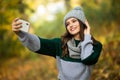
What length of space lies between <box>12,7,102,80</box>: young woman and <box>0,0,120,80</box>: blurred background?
104 inches

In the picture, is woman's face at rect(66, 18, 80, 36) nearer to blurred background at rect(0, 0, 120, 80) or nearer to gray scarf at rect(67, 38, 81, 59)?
gray scarf at rect(67, 38, 81, 59)

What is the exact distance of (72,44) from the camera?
2574 mm

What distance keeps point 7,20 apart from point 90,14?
1.36 meters

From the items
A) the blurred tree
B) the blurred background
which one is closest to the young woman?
the blurred background

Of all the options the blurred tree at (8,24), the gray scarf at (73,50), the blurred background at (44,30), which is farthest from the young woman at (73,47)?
the blurred tree at (8,24)

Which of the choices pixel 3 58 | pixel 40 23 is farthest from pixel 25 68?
pixel 40 23

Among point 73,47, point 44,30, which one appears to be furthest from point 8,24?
point 73,47

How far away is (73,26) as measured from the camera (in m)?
2.60

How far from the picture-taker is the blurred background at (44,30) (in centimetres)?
536

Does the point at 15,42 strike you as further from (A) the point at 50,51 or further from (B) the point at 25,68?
(A) the point at 50,51

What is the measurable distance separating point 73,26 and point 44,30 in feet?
9.54

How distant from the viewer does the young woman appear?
2500 millimetres

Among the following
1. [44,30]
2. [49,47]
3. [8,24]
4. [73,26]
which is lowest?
[44,30]

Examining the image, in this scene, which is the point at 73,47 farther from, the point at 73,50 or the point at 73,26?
the point at 73,26
